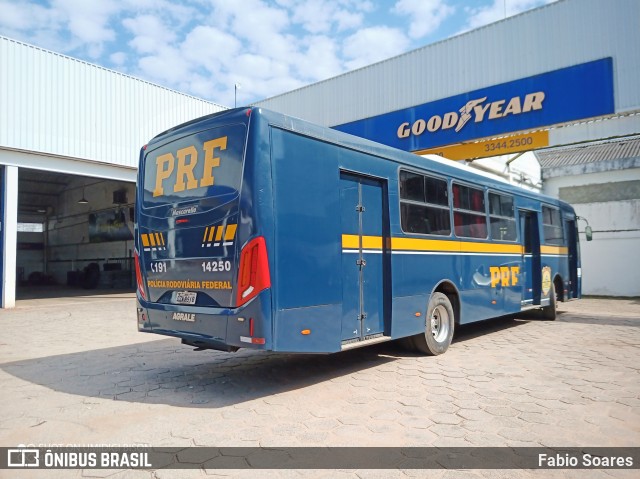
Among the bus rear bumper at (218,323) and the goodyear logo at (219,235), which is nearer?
the bus rear bumper at (218,323)

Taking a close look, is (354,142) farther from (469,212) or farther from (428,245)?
(469,212)

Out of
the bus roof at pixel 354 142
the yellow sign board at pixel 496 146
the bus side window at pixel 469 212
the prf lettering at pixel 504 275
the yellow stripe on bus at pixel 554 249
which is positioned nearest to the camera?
the bus roof at pixel 354 142

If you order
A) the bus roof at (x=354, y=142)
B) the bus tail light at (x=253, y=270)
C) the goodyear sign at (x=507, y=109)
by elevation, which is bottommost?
the bus tail light at (x=253, y=270)

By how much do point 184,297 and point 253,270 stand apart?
1.20 meters

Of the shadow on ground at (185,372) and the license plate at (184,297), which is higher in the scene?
the license plate at (184,297)

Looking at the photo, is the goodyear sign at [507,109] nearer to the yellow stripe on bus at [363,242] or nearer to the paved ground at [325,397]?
the paved ground at [325,397]

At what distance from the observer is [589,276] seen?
19781 millimetres

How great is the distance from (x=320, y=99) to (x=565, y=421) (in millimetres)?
16346

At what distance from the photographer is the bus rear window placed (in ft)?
15.9

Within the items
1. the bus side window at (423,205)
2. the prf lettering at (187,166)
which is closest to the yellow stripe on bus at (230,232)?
the prf lettering at (187,166)

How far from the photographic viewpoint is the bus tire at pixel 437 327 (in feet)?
22.9

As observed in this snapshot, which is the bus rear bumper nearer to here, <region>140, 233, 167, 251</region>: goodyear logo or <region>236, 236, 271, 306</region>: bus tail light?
<region>236, 236, 271, 306</region>: bus tail light

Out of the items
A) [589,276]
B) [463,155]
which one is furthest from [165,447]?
[589,276]

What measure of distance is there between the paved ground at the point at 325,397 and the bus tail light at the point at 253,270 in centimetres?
118
